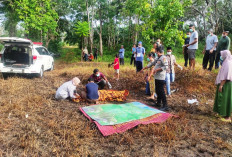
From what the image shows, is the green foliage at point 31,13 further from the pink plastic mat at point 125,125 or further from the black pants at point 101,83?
the pink plastic mat at point 125,125

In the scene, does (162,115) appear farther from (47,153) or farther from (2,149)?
(2,149)

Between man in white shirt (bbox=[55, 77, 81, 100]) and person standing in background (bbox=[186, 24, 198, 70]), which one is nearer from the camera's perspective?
man in white shirt (bbox=[55, 77, 81, 100])

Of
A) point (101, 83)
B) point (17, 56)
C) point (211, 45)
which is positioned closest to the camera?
point (101, 83)

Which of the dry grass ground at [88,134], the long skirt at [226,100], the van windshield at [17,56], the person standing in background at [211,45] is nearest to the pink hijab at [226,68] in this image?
the long skirt at [226,100]

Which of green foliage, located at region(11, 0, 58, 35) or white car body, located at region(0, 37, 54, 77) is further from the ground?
green foliage, located at region(11, 0, 58, 35)

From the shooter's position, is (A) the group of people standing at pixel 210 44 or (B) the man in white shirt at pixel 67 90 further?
(A) the group of people standing at pixel 210 44

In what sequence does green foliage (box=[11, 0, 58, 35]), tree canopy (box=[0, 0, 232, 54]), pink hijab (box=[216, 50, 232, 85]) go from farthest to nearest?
green foliage (box=[11, 0, 58, 35])
tree canopy (box=[0, 0, 232, 54])
pink hijab (box=[216, 50, 232, 85])

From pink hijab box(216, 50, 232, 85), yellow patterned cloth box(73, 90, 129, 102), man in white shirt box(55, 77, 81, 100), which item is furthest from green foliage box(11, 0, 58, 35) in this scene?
pink hijab box(216, 50, 232, 85)

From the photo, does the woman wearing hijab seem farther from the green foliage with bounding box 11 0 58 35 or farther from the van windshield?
the green foliage with bounding box 11 0 58 35

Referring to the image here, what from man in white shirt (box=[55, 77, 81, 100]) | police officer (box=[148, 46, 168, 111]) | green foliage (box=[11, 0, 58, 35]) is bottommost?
man in white shirt (box=[55, 77, 81, 100])

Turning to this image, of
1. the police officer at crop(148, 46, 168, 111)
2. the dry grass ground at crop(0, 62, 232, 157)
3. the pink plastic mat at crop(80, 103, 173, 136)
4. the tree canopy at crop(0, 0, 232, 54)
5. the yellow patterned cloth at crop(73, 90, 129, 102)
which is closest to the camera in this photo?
the dry grass ground at crop(0, 62, 232, 157)

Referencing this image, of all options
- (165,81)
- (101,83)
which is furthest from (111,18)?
(165,81)

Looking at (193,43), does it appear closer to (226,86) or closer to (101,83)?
(226,86)

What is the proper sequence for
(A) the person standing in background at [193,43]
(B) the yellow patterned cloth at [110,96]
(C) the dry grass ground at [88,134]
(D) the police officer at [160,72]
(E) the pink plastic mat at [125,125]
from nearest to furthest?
(C) the dry grass ground at [88,134] < (E) the pink plastic mat at [125,125] < (D) the police officer at [160,72] < (B) the yellow patterned cloth at [110,96] < (A) the person standing in background at [193,43]
